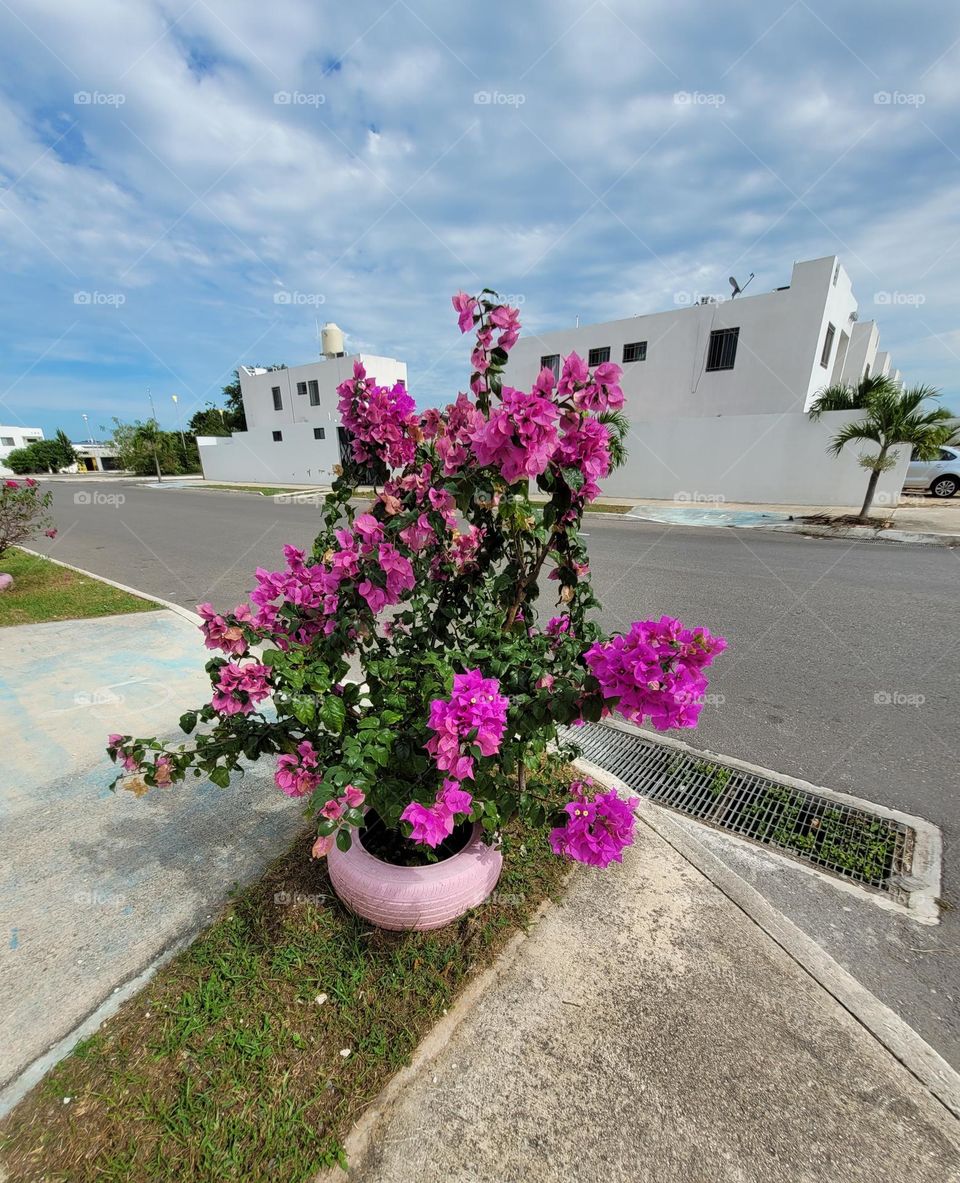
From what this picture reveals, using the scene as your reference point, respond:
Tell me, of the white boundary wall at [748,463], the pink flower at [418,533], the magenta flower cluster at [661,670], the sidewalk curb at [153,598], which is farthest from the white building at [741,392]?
the magenta flower cluster at [661,670]

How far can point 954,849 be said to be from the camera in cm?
236

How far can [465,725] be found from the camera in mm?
1249

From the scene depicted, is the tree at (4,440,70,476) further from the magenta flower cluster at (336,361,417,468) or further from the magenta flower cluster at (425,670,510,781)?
the magenta flower cluster at (425,670,510,781)

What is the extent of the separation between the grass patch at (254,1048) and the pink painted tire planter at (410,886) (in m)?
0.11

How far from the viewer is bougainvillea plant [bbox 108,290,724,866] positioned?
1272 millimetres

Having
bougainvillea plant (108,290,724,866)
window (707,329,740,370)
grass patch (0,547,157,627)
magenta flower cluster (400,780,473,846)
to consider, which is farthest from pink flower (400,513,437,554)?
window (707,329,740,370)

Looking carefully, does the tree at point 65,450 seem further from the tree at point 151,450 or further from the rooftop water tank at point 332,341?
the rooftop water tank at point 332,341

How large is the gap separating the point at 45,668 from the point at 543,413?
15.5 ft

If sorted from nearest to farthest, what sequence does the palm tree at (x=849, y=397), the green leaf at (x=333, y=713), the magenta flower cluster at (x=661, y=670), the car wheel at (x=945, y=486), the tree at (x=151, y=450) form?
1. the magenta flower cluster at (x=661, y=670)
2. the green leaf at (x=333, y=713)
3. the palm tree at (x=849, y=397)
4. the car wheel at (x=945, y=486)
5. the tree at (x=151, y=450)

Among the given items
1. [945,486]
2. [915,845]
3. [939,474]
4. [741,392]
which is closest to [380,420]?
[915,845]

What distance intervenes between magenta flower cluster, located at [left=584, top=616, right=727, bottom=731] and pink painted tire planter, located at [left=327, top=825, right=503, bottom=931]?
94cm

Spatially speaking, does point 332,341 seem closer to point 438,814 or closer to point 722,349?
point 722,349

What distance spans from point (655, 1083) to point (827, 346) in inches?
841

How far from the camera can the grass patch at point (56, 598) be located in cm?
549
